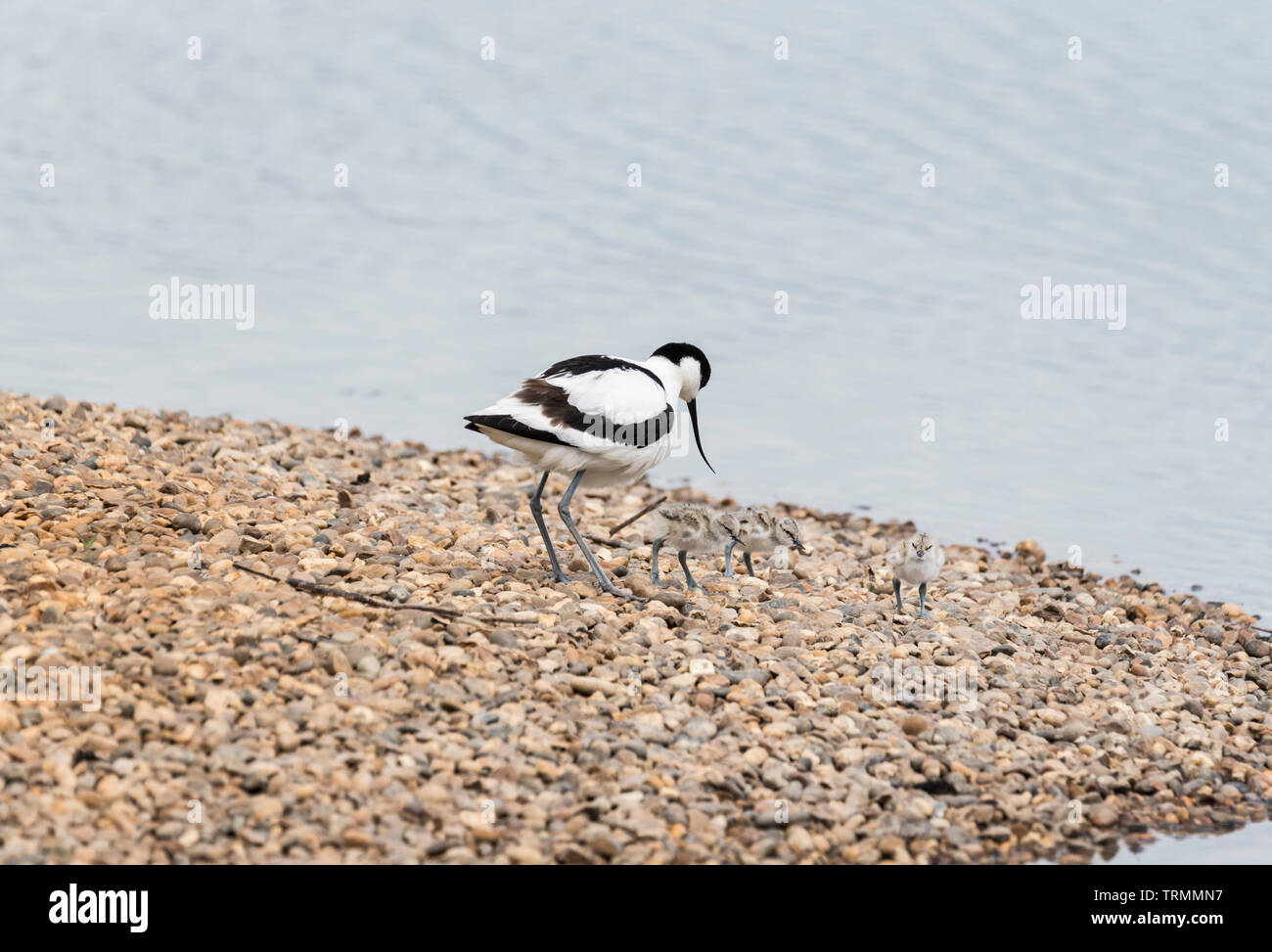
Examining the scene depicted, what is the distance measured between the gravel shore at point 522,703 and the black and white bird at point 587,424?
0.65 m

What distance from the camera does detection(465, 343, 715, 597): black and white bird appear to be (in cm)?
735

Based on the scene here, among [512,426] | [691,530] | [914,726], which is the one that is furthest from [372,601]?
[914,726]

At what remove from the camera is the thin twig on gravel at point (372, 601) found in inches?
258

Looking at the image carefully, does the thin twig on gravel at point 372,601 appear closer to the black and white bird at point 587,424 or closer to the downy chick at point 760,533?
the black and white bird at point 587,424

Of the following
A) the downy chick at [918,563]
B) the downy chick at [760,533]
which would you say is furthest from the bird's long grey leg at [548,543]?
the downy chick at [918,563]

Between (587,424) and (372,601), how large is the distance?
62.0 inches

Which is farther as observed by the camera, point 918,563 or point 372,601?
point 918,563

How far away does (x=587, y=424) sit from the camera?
7398 mm

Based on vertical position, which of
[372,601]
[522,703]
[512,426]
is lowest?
[522,703]

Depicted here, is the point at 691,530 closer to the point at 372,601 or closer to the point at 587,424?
the point at 587,424

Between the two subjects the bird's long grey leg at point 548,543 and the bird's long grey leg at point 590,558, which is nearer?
the bird's long grey leg at point 590,558

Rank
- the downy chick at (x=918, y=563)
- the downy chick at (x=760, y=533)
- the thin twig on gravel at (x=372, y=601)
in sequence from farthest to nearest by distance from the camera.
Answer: the downy chick at (x=760, y=533)
the downy chick at (x=918, y=563)
the thin twig on gravel at (x=372, y=601)

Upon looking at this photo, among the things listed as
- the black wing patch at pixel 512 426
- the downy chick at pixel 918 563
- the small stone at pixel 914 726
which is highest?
the black wing patch at pixel 512 426

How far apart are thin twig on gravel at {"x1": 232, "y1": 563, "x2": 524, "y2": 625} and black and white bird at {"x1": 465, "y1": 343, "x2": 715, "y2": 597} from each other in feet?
3.30
